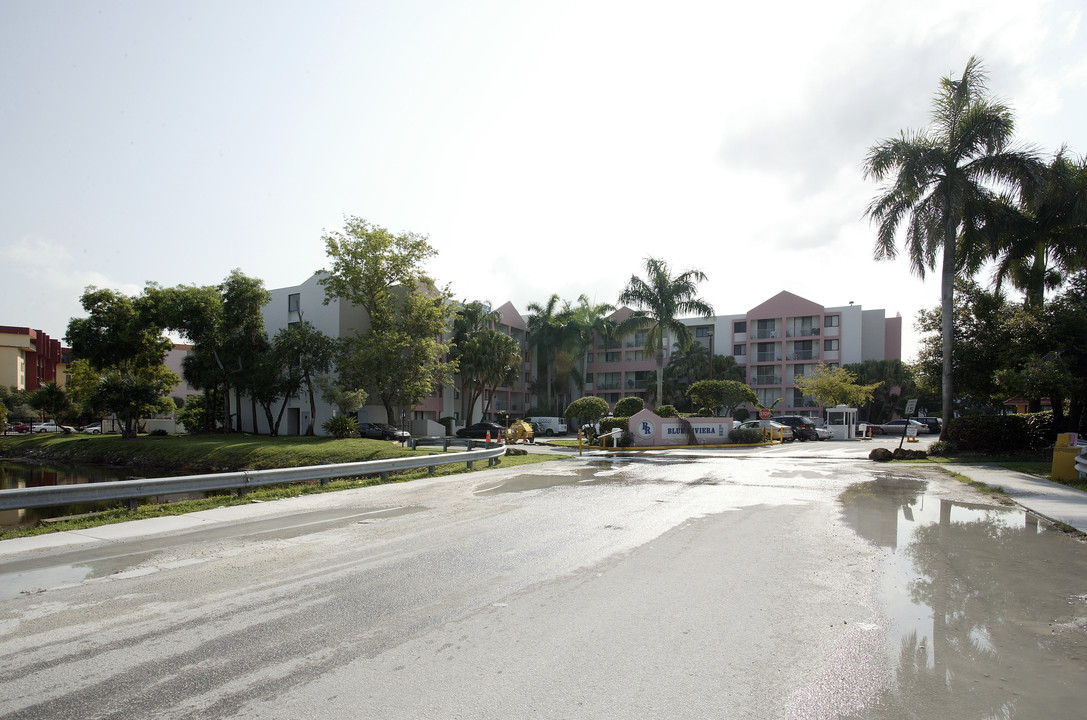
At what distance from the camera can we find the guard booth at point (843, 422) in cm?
4750

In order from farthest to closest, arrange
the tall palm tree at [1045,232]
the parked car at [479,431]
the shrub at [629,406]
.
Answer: the parked car at [479,431], the shrub at [629,406], the tall palm tree at [1045,232]

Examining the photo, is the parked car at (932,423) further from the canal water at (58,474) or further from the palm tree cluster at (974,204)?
the canal water at (58,474)

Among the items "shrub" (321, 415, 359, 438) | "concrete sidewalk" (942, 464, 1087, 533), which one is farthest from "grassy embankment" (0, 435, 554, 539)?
"concrete sidewalk" (942, 464, 1087, 533)

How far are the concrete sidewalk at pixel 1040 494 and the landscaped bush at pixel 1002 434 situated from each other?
18.9ft

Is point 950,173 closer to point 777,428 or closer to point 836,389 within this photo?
point 777,428

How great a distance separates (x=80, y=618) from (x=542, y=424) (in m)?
52.7

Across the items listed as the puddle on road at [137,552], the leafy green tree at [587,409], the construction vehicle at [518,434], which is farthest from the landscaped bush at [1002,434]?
the puddle on road at [137,552]

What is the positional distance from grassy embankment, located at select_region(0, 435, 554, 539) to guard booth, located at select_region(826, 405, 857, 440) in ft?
95.6

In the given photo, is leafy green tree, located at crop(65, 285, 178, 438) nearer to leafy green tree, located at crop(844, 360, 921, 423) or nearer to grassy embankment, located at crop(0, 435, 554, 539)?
grassy embankment, located at crop(0, 435, 554, 539)

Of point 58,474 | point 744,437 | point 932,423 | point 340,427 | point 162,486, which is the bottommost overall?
point 58,474

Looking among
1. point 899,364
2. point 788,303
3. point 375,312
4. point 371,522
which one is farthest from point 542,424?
point 371,522

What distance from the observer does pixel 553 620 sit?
577cm

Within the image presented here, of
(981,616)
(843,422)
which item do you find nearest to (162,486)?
(981,616)

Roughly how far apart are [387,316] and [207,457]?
47.1 ft
